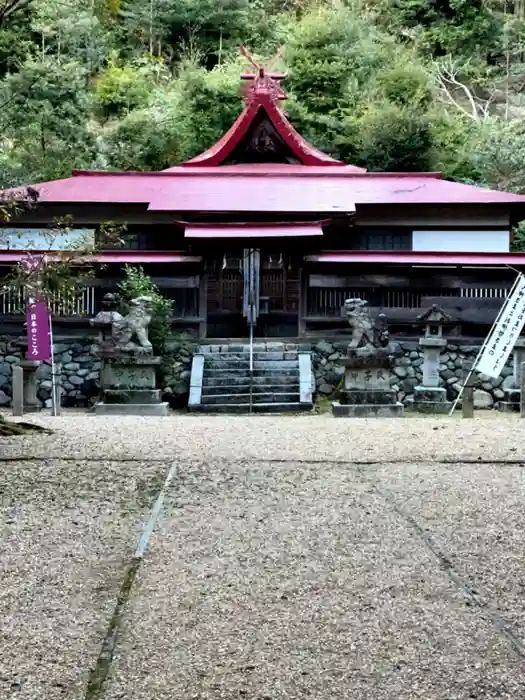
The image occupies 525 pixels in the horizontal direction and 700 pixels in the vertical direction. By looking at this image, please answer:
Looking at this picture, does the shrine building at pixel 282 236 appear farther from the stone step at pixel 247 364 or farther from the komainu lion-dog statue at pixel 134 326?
the komainu lion-dog statue at pixel 134 326

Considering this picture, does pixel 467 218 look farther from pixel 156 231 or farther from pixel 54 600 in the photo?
pixel 54 600

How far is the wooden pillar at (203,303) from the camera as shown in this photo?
16.4 metres

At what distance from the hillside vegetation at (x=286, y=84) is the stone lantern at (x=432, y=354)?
12.6 m

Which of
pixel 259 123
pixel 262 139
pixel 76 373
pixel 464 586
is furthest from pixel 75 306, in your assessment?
pixel 464 586

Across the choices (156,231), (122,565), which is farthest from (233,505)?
(156,231)

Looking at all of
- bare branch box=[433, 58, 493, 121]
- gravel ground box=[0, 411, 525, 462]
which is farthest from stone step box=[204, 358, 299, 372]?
bare branch box=[433, 58, 493, 121]

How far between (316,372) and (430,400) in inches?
94.9

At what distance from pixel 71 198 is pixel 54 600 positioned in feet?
54.1

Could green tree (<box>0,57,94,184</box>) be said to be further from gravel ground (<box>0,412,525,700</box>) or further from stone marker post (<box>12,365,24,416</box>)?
gravel ground (<box>0,412,525,700</box>)

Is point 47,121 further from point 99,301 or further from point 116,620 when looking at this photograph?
point 116,620

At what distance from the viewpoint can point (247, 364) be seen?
51.2 ft

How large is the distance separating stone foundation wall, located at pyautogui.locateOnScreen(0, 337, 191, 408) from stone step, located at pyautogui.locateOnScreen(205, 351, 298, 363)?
1.68 feet

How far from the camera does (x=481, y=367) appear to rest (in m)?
14.2

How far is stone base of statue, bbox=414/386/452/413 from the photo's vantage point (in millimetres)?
14594
